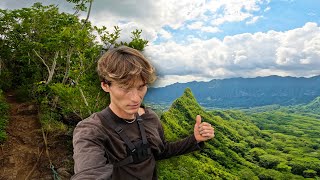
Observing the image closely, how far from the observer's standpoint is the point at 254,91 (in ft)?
538

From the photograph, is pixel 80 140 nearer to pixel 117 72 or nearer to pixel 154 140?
pixel 117 72

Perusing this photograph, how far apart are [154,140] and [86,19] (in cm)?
1348

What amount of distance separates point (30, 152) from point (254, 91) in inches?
6225

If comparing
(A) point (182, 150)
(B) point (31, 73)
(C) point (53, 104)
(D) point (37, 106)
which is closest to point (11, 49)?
(B) point (31, 73)

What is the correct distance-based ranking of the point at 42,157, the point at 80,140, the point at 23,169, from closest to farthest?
the point at 80,140
the point at 23,169
the point at 42,157

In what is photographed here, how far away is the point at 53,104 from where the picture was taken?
13711 mm

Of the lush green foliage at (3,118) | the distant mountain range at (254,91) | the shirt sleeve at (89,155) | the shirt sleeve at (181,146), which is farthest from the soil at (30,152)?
the distant mountain range at (254,91)

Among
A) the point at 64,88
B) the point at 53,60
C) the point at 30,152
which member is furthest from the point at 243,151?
the point at 64,88

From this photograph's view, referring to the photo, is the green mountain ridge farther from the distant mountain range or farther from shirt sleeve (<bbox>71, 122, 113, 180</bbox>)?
the distant mountain range

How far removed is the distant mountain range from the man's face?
124519 mm

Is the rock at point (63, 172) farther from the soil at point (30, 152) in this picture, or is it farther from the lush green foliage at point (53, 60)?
the lush green foliage at point (53, 60)

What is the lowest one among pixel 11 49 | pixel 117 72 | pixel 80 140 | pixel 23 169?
pixel 23 169

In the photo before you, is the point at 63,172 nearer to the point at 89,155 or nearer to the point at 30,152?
the point at 30,152

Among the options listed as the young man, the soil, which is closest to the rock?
the soil
